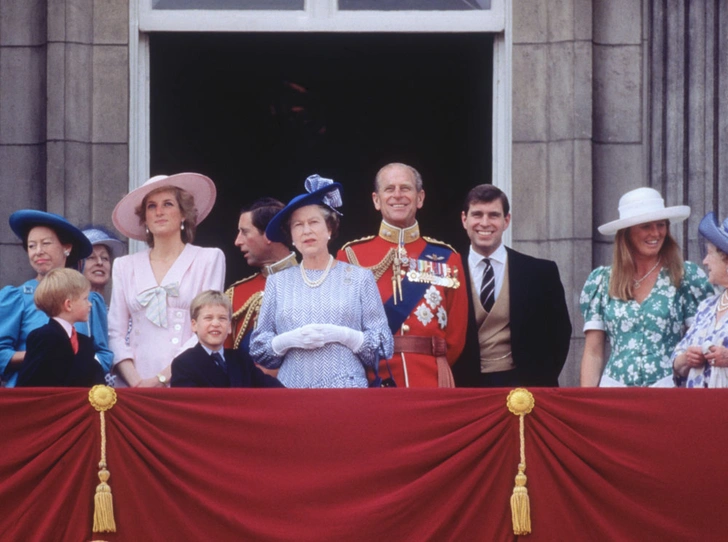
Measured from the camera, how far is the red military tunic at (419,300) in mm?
7684

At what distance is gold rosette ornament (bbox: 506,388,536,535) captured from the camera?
6.61 m

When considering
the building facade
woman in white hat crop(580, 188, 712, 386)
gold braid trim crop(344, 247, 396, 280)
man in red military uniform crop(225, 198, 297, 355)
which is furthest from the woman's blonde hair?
man in red military uniform crop(225, 198, 297, 355)

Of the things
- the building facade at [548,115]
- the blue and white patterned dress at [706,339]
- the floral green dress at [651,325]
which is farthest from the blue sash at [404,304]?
the building facade at [548,115]

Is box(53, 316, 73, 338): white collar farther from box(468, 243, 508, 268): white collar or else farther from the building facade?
the building facade

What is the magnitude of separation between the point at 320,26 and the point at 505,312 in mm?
2765

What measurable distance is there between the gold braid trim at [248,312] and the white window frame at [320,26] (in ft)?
5.31

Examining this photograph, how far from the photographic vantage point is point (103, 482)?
21.7 ft

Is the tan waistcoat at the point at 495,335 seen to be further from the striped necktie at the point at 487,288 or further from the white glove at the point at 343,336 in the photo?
the white glove at the point at 343,336

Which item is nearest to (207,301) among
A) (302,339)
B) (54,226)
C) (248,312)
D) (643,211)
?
(302,339)

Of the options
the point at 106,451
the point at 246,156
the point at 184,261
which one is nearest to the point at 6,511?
the point at 106,451

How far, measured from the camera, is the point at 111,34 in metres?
9.54

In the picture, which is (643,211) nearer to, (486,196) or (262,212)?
(486,196)

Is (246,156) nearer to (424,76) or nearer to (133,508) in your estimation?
(424,76)

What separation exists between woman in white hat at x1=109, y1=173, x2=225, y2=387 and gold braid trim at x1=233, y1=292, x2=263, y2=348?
49cm
